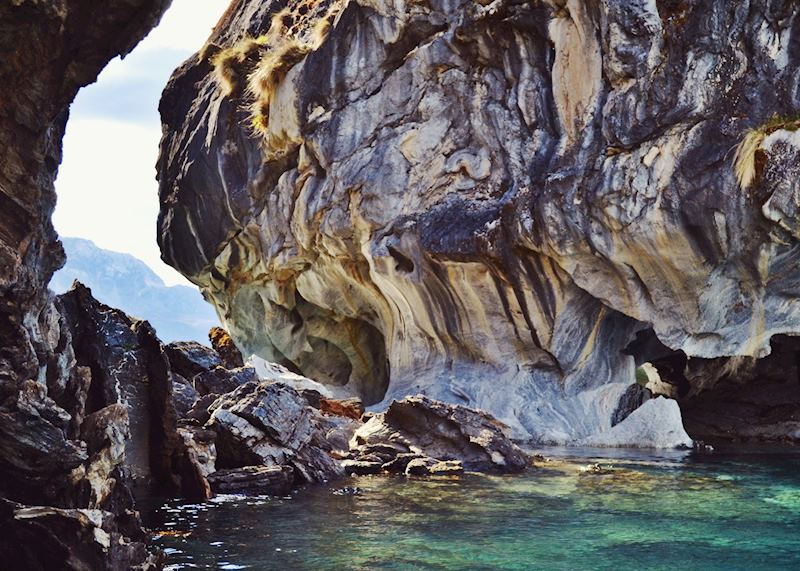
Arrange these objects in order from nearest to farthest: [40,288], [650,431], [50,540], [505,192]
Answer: [50,540], [40,288], [650,431], [505,192]

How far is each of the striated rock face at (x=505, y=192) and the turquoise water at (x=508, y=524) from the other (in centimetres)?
656

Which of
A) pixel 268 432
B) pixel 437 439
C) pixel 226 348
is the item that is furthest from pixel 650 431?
pixel 226 348

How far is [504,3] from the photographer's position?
27.1 meters

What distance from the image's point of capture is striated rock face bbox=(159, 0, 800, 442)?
2269 centimetres

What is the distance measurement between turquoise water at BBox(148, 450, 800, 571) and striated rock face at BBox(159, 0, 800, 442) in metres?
6.56

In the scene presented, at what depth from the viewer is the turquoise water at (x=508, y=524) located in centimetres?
1125

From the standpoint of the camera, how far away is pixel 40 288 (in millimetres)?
9438

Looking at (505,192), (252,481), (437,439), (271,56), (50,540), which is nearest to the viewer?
(50,540)

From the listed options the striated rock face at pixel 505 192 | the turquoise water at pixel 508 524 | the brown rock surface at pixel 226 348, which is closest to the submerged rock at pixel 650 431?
the striated rock face at pixel 505 192

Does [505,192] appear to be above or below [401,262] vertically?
above

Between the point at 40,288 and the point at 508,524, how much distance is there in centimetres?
746

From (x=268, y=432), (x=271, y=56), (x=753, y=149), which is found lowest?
(x=268, y=432)

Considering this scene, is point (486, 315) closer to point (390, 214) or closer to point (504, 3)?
point (390, 214)

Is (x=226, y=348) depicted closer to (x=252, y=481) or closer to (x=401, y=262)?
(x=401, y=262)
